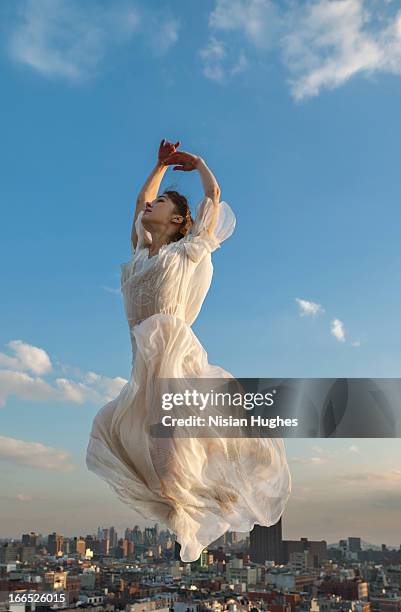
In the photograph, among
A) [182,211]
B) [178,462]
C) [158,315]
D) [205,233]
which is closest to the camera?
[178,462]

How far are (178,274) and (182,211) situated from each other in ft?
1.05

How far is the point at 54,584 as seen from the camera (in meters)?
3.82

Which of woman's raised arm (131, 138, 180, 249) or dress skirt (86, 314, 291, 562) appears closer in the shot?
dress skirt (86, 314, 291, 562)

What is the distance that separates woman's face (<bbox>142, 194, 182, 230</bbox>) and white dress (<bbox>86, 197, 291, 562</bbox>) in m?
0.17

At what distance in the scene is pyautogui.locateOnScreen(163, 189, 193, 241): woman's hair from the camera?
2.95 metres

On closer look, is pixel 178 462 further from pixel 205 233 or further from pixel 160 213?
pixel 160 213

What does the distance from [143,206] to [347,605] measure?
2030 mm

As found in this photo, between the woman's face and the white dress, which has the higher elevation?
the woman's face

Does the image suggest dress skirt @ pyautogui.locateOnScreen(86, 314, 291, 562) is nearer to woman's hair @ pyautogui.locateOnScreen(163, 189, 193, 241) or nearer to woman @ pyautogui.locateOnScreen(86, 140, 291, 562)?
woman @ pyautogui.locateOnScreen(86, 140, 291, 562)

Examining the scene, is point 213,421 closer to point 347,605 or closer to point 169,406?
point 169,406

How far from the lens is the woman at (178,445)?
2516 mm

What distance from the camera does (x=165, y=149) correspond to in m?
3.05

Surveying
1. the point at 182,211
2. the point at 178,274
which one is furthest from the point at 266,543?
the point at 182,211

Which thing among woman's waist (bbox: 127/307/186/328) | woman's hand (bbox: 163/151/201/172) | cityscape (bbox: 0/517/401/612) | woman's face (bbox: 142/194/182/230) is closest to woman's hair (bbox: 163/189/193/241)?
woman's face (bbox: 142/194/182/230)
